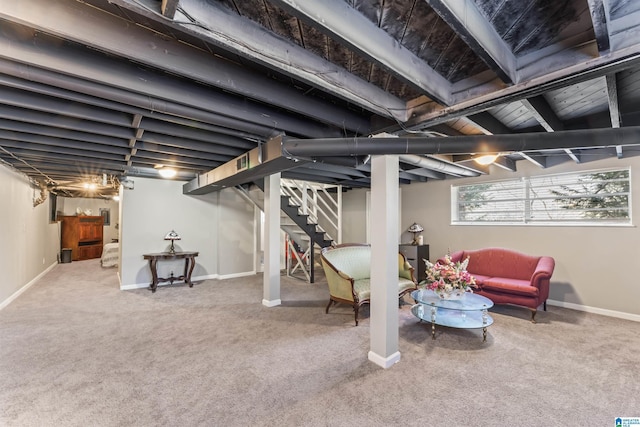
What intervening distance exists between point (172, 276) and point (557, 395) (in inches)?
243

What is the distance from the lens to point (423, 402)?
2123 millimetres

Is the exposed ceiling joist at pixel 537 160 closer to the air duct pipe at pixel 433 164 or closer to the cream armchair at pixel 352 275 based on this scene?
the air duct pipe at pixel 433 164

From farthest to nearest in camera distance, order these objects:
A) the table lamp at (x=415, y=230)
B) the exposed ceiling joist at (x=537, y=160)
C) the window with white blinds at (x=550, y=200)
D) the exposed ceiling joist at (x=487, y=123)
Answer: the table lamp at (x=415, y=230)
the exposed ceiling joist at (x=537, y=160)
the window with white blinds at (x=550, y=200)
the exposed ceiling joist at (x=487, y=123)

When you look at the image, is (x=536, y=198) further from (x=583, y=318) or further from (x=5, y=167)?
(x=5, y=167)

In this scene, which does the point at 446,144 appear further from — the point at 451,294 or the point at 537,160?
the point at 537,160

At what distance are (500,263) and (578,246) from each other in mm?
1077

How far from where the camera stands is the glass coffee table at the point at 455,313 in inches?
126

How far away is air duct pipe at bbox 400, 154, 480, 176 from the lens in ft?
13.0

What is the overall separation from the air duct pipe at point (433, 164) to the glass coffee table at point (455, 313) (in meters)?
1.83

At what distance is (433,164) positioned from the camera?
4340 millimetres

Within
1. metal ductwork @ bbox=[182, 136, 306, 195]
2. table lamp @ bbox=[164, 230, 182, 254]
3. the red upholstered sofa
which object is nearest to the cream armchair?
the red upholstered sofa

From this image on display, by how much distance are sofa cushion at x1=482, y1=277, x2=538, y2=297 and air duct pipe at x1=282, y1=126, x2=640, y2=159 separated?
2.36 metres

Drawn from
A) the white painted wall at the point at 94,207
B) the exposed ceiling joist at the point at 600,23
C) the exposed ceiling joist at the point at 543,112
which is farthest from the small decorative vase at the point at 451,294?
the white painted wall at the point at 94,207

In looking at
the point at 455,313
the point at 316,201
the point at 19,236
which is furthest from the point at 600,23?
the point at 19,236
